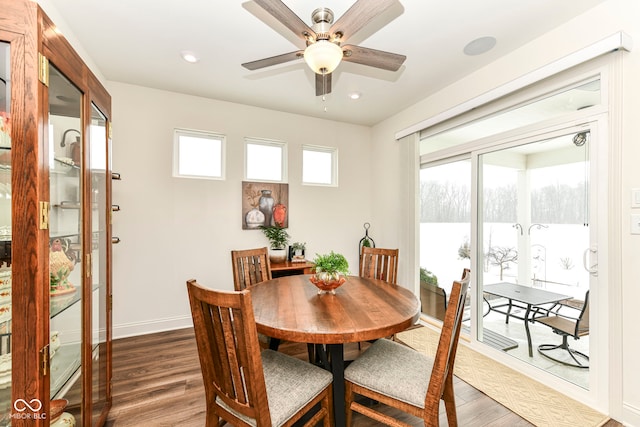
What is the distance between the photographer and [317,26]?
166cm

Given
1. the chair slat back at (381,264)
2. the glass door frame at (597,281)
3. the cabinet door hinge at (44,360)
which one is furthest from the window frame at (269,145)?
the glass door frame at (597,281)

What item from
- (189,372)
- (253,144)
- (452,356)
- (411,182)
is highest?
(253,144)

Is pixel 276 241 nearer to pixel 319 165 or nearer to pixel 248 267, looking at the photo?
pixel 248 267

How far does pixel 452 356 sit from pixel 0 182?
6.91ft

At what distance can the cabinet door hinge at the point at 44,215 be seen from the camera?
96 centimetres

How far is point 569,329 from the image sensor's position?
7.08 ft

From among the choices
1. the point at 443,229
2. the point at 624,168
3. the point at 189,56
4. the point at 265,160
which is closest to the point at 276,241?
the point at 265,160

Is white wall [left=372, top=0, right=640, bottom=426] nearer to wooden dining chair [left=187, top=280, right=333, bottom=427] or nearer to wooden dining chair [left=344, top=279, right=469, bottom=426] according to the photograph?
wooden dining chair [left=344, top=279, right=469, bottom=426]

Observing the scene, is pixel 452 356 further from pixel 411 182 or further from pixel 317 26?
pixel 411 182

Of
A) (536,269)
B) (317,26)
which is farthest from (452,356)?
(317,26)

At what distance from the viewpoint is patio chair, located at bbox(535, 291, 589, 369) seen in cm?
205

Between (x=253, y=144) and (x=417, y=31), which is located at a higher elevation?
(x=417, y=31)

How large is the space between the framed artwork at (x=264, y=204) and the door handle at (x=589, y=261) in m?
2.98

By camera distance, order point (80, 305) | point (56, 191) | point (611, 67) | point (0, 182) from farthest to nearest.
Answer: point (611, 67) < point (80, 305) < point (56, 191) < point (0, 182)
